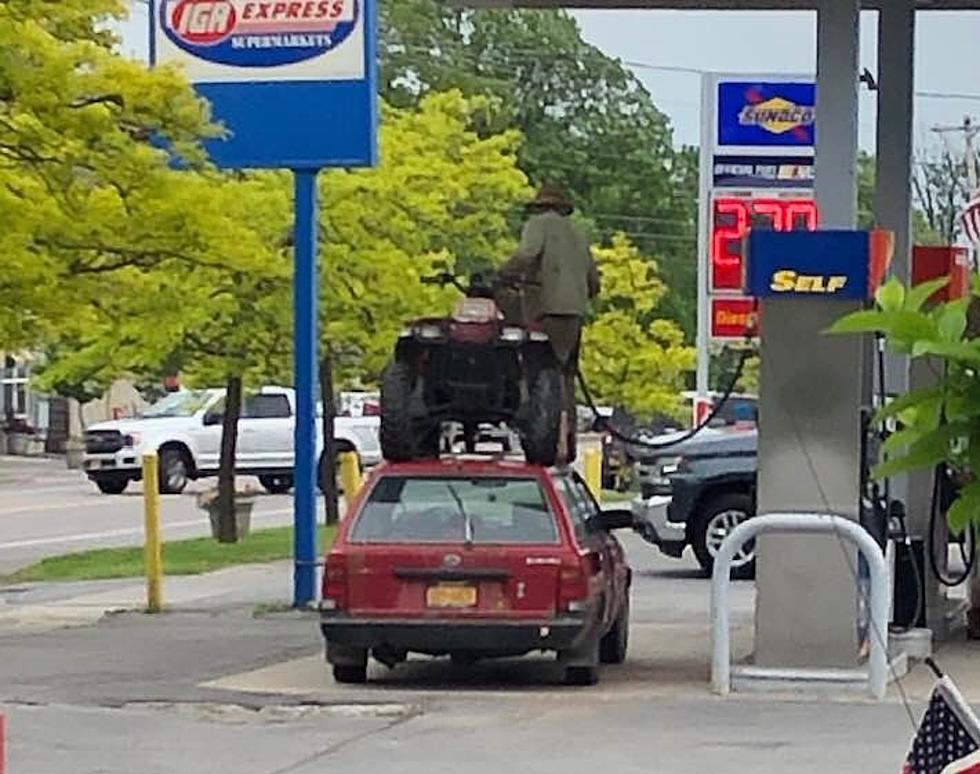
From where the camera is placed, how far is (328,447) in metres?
33.0

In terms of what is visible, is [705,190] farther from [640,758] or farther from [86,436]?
[86,436]

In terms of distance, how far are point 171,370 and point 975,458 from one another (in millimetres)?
28147

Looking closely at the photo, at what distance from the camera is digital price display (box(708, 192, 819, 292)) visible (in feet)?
81.6

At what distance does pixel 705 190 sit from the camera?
1083 inches

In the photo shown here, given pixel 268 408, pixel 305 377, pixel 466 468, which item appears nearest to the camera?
pixel 466 468

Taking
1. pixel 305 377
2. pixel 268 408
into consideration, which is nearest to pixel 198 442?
pixel 268 408

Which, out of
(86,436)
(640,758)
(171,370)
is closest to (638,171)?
(86,436)

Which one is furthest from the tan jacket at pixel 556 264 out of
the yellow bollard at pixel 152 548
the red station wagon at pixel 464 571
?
the yellow bollard at pixel 152 548

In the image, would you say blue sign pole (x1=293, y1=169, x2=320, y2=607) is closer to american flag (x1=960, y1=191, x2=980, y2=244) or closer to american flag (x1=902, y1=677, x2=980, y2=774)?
american flag (x1=960, y1=191, x2=980, y2=244)

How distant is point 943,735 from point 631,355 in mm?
40507

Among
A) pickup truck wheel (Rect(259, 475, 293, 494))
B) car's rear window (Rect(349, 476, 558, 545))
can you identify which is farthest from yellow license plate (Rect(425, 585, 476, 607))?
pickup truck wheel (Rect(259, 475, 293, 494))

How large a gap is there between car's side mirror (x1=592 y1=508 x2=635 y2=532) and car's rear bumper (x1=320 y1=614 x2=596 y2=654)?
133 cm

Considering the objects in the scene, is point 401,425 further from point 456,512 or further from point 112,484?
point 112,484

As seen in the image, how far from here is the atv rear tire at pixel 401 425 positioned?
1541 centimetres
